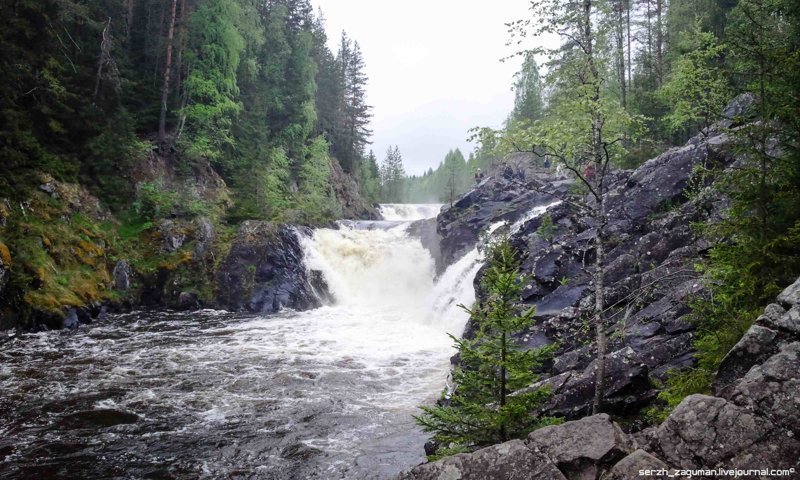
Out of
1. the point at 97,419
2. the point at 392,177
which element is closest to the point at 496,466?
the point at 97,419

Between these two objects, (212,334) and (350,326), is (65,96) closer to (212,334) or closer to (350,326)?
(212,334)

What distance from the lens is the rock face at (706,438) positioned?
4371 millimetres

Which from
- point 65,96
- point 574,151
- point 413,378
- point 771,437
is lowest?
point 413,378

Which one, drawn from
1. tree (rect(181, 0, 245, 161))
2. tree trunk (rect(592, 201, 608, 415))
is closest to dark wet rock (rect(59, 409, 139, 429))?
tree trunk (rect(592, 201, 608, 415))

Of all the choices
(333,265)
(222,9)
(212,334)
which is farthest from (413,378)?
(222,9)

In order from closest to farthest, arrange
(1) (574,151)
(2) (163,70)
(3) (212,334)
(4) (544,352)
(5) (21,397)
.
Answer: (4) (544,352) → (1) (574,151) → (5) (21,397) → (3) (212,334) → (2) (163,70)

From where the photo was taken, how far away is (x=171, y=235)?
2488 cm

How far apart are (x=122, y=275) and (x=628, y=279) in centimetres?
2228

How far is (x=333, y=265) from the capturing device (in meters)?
29.5

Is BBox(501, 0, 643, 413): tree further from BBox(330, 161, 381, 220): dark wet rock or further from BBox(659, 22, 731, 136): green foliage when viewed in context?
BBox(330, 161, 381, 220): dark wet rock

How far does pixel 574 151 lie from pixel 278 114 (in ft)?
125

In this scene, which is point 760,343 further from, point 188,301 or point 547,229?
point 188,301

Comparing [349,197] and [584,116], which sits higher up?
[349,197]

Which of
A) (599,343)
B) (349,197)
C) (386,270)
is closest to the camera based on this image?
(599,343)
